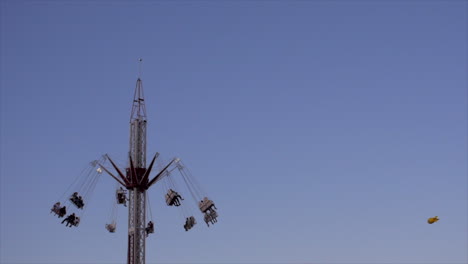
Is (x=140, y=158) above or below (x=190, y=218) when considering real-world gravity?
above

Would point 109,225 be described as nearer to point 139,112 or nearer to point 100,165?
point 100,165

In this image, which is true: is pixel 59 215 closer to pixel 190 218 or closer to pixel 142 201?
pixel 142 201

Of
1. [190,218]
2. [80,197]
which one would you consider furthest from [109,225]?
[190,218]

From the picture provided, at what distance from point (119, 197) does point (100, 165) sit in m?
5.44

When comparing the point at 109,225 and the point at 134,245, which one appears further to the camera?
the point at 109,225

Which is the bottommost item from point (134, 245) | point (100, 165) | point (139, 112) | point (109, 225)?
Result: point (134, 245)

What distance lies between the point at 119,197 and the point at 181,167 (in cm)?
990

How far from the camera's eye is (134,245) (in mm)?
88625

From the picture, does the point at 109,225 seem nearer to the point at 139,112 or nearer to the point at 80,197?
the point at 80,197

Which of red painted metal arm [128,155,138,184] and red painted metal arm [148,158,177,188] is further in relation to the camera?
red painted metal arm [148,158,177,188]

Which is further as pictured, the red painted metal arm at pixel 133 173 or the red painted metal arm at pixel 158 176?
the red painted metal arm at pixel 158 176

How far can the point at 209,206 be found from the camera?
305 ft

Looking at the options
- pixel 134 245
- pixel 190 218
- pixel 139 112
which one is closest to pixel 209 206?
pixel 190 218

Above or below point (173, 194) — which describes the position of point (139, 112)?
above
